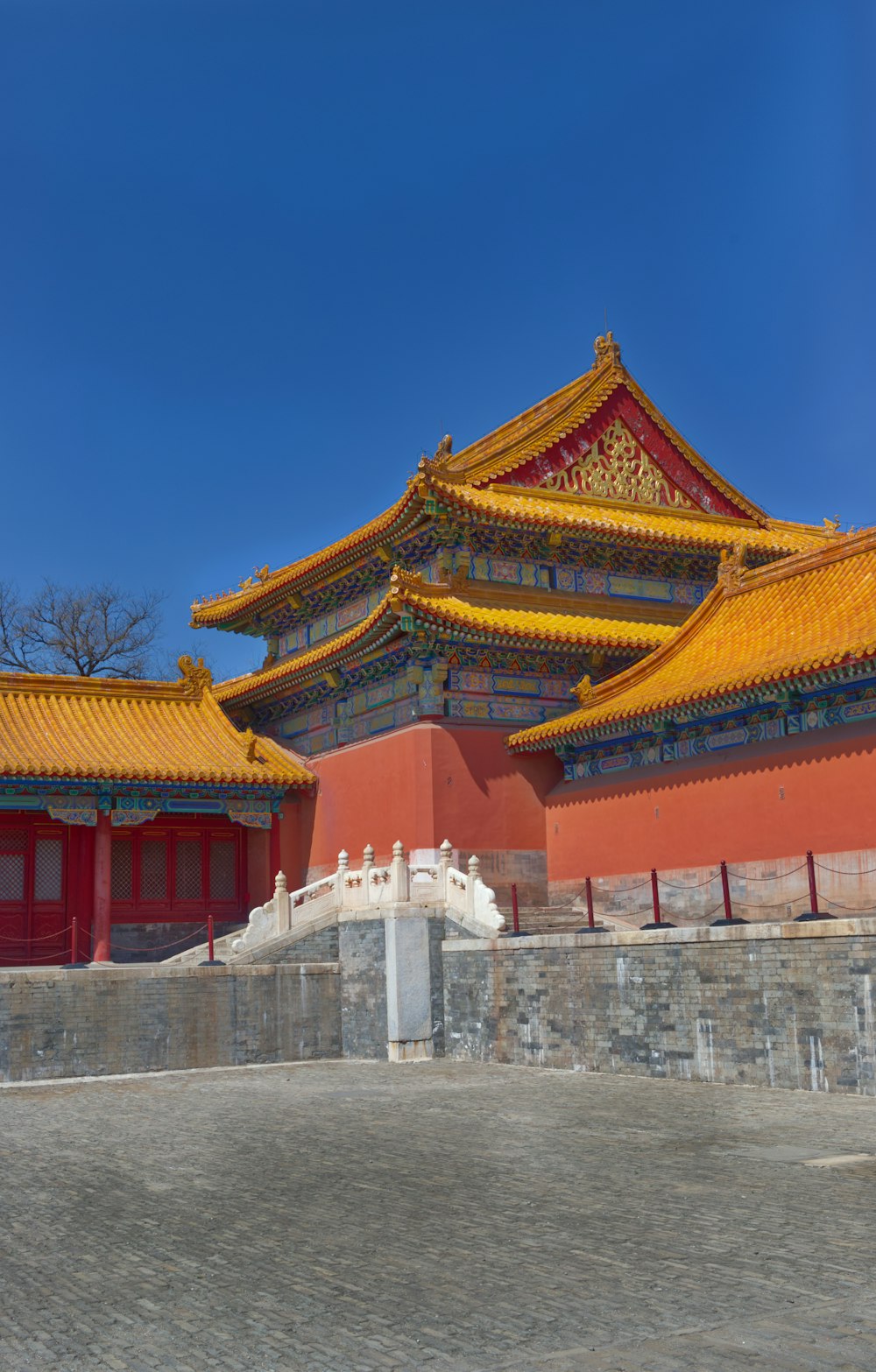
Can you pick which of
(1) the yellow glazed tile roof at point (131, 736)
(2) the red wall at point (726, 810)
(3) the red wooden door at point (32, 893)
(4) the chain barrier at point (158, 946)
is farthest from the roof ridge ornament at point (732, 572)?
(3) the red wooden door at point (32, 893)

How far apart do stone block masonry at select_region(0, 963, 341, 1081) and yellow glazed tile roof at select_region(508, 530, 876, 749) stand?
601 centimetres

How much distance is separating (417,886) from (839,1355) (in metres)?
15.0

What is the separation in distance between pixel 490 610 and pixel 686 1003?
34.9 ft

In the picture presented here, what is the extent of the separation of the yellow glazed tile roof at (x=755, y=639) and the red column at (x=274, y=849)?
553 centimetres

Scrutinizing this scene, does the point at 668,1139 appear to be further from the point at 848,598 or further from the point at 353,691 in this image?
the point at 353,691

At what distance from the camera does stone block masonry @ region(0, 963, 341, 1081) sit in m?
18.0

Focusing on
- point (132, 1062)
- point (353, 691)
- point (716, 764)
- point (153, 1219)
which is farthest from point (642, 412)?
point (153, 1219)

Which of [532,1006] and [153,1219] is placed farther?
[532,1006]

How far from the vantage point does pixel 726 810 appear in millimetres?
19250

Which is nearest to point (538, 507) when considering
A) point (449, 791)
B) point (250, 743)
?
point (449, 791)

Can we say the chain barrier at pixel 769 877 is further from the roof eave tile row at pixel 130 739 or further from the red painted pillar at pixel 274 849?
the red painted pillar at pixel 274 849

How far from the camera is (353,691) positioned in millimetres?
25484

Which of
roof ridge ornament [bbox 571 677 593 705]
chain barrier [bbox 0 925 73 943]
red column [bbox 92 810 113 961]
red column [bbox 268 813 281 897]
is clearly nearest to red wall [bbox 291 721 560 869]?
roof ridge ornament [bbox 571 677 593 705]

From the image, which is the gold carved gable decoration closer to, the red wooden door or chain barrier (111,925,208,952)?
chain barrier (111,925,208,952)
